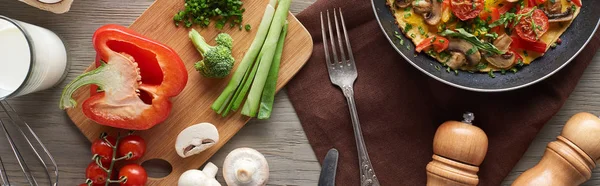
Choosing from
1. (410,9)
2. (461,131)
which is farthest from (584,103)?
(410,9)

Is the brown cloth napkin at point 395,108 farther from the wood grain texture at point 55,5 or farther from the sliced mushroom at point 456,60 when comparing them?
the wood grain texture at point 55,5

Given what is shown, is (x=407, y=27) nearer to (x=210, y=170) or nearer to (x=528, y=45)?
(x=528, y=45)

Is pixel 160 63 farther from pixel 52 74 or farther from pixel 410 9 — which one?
pixel 410 9

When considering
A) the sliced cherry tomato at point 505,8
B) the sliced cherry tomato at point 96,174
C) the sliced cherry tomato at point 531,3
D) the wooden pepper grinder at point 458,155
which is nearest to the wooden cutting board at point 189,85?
the sliced cherry tomato at point 96,174

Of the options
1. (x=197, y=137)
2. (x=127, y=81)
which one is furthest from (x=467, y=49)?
(x=127, y=81)

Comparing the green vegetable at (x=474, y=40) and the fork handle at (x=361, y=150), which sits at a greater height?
the green vegetable at (x=474, y=40)

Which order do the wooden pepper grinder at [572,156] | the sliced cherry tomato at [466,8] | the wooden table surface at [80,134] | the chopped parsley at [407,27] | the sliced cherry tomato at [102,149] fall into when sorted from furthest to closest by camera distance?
the wooden table surface at [80,134]
the sliced cherry tomato at [102,149]
the chopped parsley at [407,27]
the sliced cherry tomato at [466,8]
the wooden pepper grinder at [572,156]
